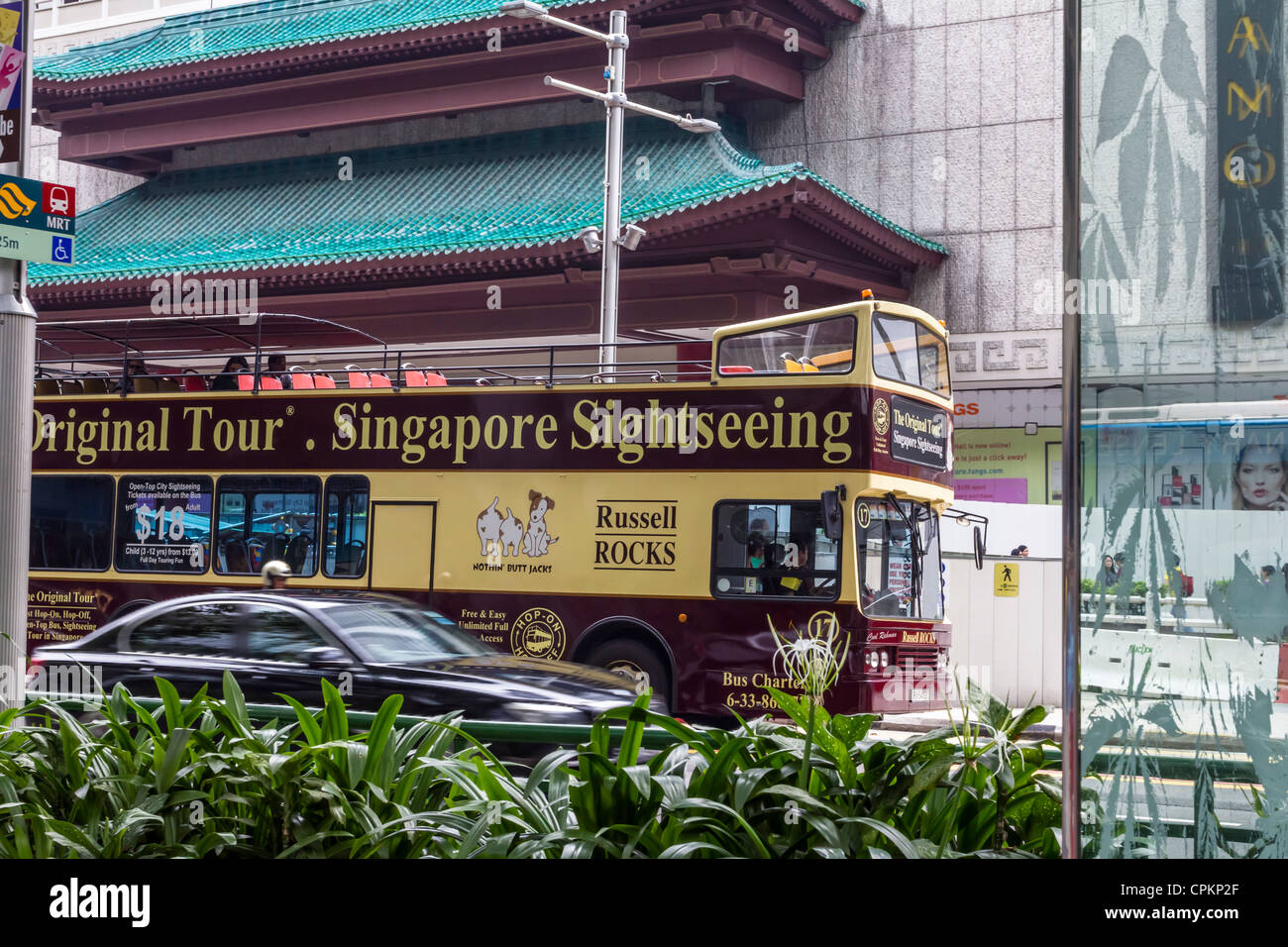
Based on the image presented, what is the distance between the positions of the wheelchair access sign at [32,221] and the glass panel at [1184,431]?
5.02 metres

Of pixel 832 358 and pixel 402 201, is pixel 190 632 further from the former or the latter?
pixel 402 201

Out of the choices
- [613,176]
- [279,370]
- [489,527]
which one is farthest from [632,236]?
[489,527]

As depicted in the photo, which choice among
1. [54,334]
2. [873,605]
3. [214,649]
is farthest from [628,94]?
[214,649]

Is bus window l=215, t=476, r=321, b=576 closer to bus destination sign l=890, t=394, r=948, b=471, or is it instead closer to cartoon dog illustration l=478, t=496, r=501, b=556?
cartoon dog illustration l=478, t=496, r=501, b=556

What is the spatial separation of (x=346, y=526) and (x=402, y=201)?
1363cm

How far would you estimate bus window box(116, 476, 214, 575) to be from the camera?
15.2 metres

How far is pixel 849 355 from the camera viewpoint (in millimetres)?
12938

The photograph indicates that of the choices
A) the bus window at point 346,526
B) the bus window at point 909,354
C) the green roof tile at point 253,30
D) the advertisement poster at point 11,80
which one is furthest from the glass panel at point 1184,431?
the green roof tile at point 253,30

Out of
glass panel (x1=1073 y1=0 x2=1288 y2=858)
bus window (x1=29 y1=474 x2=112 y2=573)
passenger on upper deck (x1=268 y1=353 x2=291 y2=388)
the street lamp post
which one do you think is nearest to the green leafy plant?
glass panel (x1=1073 y1=0 x2=1288 y2=858)

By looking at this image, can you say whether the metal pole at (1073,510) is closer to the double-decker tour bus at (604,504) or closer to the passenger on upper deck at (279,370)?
the double-decker tour bus at (604,504)

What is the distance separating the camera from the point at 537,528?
1388 centimetres

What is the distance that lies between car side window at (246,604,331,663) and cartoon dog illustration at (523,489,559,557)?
15.2 feet
